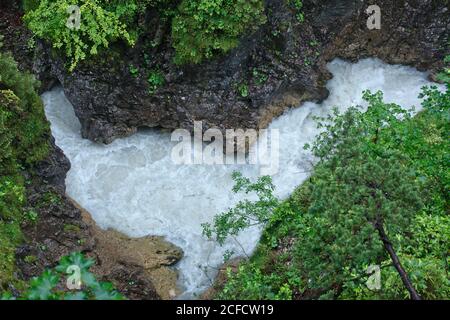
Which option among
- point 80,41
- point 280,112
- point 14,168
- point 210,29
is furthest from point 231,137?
point 14,168

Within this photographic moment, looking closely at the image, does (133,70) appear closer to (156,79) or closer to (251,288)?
(156,79)

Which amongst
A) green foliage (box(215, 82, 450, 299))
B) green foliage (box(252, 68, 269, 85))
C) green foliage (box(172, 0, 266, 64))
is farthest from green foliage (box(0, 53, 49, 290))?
green foliage (box(252, 68, 269, 85))

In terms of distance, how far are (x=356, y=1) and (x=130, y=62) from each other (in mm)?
6412

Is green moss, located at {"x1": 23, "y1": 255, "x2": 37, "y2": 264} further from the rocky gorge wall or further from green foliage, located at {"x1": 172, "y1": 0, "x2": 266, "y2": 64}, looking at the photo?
green foliage, located at {"x1": 172, "y1": 0, "x2": 266, "y2": 64}

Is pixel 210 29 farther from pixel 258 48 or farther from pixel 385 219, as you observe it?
pixel 385 219

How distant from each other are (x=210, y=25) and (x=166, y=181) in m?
4.07

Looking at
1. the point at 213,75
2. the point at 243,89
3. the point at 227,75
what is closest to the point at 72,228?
the point at 213,75

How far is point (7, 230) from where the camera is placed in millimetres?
11000

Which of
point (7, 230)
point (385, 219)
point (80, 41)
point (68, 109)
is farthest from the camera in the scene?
point (68, 109)

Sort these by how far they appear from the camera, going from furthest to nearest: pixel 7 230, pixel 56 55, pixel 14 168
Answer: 1. pixel 56 55
2. pixel 14 168
3. pixel 7 230

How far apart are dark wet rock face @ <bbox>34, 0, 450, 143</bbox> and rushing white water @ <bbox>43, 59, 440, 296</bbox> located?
45 cm

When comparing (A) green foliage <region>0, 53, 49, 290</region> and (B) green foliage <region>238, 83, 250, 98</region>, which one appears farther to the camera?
(B) green foliage <region>238, 83, 250, 98</region>

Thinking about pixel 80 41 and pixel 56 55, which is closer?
pixel 80 41

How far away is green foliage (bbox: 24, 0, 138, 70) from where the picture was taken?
12742 mm
